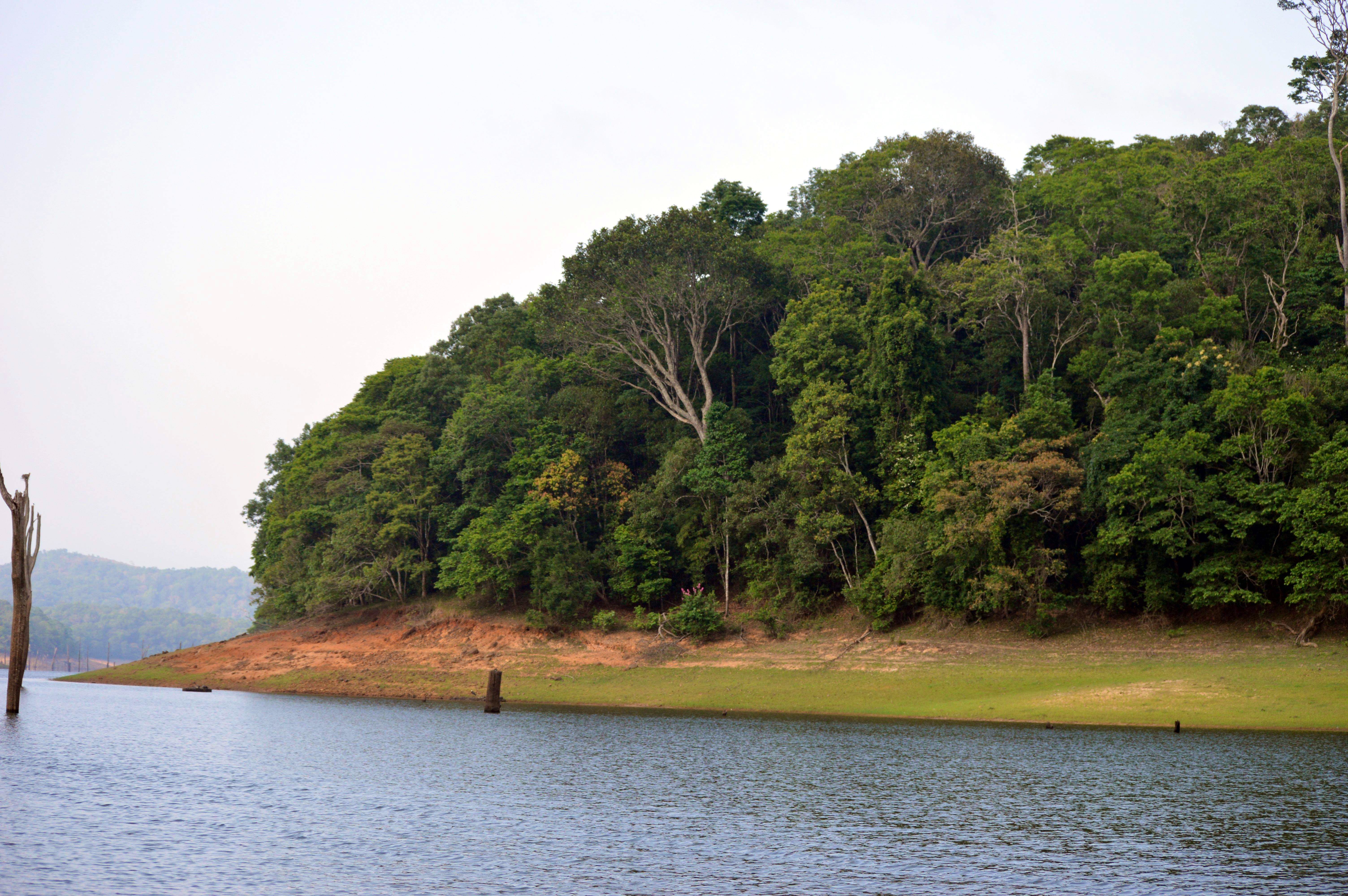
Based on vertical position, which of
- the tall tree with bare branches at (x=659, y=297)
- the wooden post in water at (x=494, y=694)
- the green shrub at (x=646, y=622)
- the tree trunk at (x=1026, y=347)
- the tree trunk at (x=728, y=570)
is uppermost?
the tall tree with bare branches at (x=659, y=297)

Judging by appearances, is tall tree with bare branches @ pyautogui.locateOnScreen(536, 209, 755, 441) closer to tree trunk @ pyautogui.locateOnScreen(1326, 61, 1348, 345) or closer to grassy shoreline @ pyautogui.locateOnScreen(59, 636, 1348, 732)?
grassy shoreline @ pyautogui.locateOnScreen(59, 636, 1348, 732)

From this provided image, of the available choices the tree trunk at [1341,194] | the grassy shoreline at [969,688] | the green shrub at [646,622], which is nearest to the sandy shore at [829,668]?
the grassy shoreline at [969,688]

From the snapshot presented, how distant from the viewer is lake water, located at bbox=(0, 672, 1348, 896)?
14.9 m

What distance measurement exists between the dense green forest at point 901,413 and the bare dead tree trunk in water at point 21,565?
27.3 m

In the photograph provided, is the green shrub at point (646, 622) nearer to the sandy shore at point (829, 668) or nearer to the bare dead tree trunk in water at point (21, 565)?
the sandy shore at point (829, 668)

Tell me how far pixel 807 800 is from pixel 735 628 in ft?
117

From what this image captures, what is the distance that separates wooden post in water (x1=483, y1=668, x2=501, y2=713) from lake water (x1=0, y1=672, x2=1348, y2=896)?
9.94 meters

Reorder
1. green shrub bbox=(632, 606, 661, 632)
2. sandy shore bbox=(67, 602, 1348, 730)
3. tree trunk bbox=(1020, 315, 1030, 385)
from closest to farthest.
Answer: sandy shore bbox=(67, 602, 1348, 730)
tree trunk bbox=(1020, 315, 1030, 385)
green shrub bbox=(632, 606, 661, 632)

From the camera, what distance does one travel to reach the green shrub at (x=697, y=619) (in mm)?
56469

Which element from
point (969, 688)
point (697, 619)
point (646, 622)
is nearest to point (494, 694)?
point (697, 619)

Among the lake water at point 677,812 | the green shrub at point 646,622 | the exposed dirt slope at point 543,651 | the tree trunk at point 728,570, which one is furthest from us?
the green shrub at point 646,622

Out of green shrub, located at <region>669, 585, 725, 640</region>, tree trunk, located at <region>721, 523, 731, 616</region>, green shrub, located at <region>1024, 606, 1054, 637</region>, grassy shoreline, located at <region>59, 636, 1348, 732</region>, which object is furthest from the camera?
tree trunk, located at <region>721, 523, 731, 616</region>

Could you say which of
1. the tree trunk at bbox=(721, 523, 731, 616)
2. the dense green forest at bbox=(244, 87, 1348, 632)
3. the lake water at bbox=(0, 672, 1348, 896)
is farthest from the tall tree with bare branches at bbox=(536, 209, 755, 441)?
the lake water at bbox=(0, 672, 1348, 896)

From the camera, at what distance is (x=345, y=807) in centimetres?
2098
